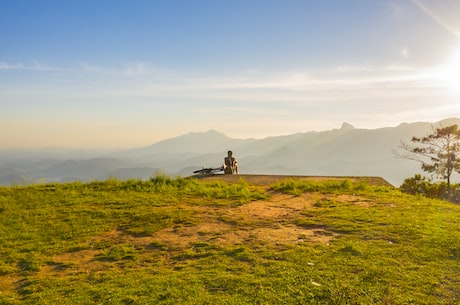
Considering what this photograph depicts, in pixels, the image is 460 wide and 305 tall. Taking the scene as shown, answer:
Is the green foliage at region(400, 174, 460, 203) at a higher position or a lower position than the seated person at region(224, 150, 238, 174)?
lower

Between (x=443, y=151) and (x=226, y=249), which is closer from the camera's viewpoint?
(x=226, y=249)

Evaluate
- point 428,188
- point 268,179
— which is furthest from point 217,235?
point 428,188

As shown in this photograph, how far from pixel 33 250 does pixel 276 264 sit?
585 centimetres

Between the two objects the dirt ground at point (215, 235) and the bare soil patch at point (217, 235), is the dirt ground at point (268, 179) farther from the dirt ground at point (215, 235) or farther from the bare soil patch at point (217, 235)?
the dirt ground at point (215, 235)

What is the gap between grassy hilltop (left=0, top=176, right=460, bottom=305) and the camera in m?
5.09

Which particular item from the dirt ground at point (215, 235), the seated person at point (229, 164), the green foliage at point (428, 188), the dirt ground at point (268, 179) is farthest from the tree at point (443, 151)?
the dirt ground at point (215, 235)

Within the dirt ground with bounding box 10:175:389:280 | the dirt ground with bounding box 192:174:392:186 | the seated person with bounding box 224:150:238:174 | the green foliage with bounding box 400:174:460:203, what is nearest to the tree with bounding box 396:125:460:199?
the green foliage with bounding box 400:174:460:203

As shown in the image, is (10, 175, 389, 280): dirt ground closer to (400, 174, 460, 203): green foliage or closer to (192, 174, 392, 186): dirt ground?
(192, 174, 392, 186): dirt ground

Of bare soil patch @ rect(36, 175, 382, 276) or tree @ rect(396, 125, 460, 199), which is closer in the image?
bare soil patch @ rect(36, 175, 382, 276)

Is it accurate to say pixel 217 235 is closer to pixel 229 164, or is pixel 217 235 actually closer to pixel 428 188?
pixel 229 164

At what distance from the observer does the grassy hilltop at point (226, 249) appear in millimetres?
5094

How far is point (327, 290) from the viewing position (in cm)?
501

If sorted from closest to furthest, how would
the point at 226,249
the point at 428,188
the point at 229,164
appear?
the point at 226,249, the point at 229,164, the point at 428,188

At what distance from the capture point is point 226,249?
693 cm
